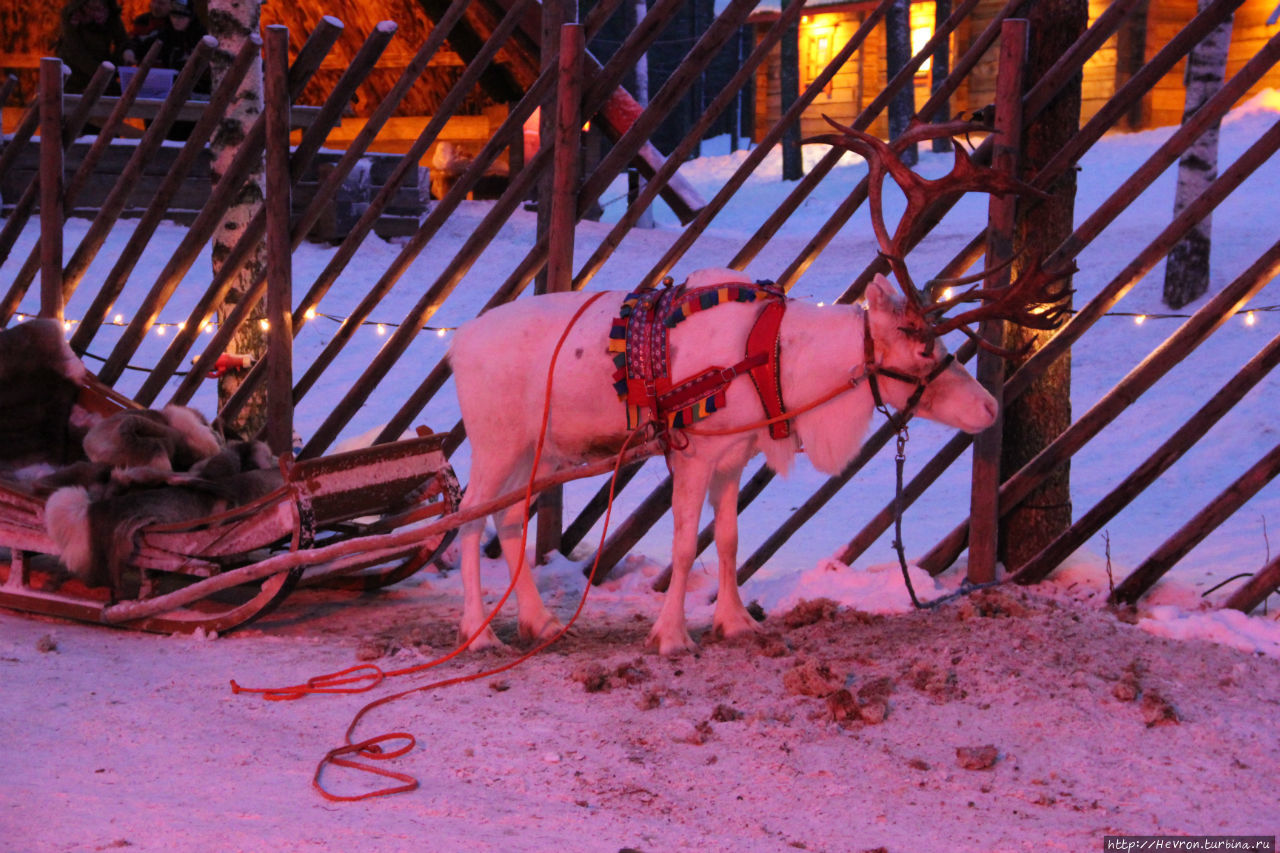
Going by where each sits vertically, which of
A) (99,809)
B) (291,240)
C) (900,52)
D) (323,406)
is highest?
(900,52)

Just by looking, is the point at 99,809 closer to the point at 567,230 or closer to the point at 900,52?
the point at 567,230

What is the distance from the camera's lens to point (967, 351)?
4.73 meters

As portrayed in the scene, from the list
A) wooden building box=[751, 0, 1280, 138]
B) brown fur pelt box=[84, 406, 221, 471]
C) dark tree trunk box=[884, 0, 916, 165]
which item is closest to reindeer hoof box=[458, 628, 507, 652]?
brown fur pelt box=[84, 406, 221, 471]

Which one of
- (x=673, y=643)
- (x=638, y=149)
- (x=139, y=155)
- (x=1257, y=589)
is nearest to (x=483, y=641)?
(x=673, y=643)

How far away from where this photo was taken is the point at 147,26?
34.8ft

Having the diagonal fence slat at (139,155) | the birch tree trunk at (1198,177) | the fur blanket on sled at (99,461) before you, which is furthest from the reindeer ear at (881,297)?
the birch tree trunk at (1198,177)

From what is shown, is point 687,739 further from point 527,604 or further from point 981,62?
point 981,62

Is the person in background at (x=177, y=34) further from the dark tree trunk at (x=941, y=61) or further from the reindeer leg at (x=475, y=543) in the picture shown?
the dark tree trunk at (x=941, y=61)

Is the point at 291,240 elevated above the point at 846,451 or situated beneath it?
elevated above

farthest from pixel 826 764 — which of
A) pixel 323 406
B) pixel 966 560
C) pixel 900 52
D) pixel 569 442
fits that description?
pixel 900 52

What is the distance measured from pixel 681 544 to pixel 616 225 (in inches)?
87.0

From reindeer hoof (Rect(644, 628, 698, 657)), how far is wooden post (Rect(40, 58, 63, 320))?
411 cm

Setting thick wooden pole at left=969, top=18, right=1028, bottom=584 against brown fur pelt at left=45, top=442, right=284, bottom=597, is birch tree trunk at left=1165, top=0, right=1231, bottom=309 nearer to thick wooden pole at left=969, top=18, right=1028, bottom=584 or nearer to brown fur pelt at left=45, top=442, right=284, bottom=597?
thick wooden pole at left=969, top=18, right=1028, bottom=584

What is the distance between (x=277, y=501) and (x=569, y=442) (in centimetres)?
105
